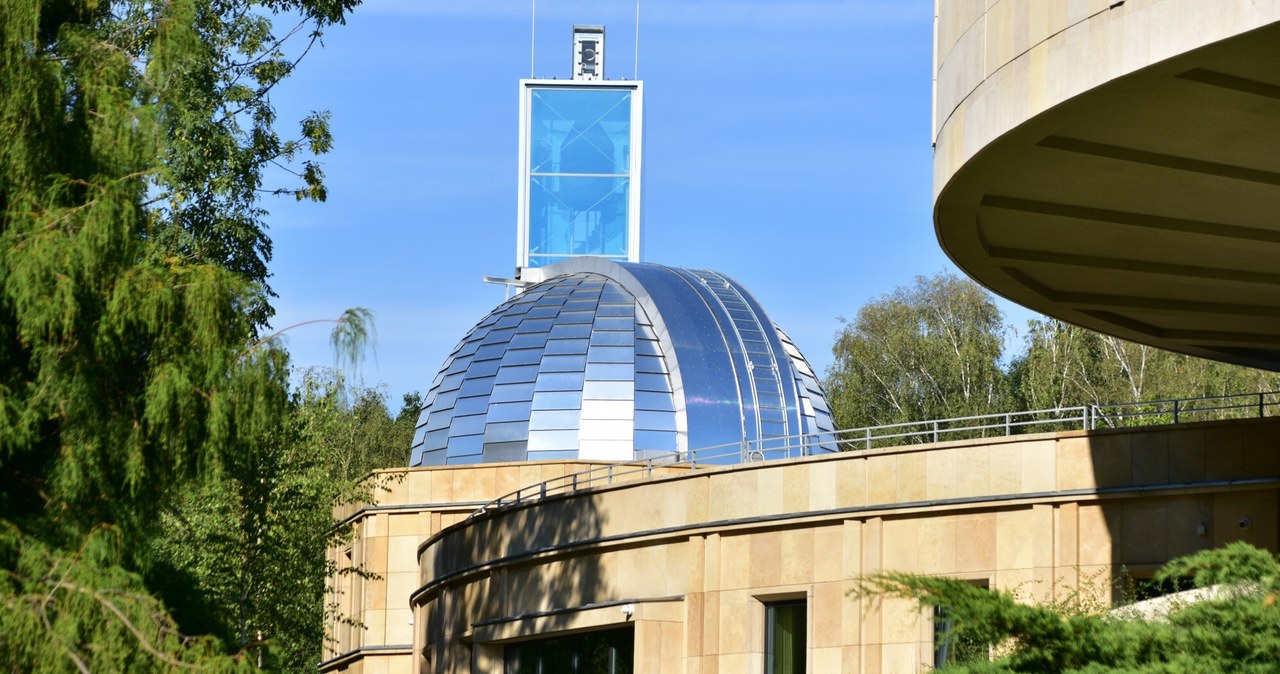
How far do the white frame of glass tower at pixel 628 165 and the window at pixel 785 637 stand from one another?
37.9 m

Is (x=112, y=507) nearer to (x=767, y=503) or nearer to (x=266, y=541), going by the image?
(x=767, y=503)

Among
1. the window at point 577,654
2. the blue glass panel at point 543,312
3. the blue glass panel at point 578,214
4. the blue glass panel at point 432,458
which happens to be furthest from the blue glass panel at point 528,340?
the blue glass panel at point 578,214

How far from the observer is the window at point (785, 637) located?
890 inches

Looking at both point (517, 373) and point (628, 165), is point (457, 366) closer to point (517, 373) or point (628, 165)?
point (517, 373)

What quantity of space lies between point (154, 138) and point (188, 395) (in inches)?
88.8

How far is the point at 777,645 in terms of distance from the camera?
22.8 m

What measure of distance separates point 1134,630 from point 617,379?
25849 mm

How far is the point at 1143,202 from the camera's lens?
17000 mm

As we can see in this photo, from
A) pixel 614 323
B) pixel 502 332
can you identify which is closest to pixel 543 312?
pixel 502 332

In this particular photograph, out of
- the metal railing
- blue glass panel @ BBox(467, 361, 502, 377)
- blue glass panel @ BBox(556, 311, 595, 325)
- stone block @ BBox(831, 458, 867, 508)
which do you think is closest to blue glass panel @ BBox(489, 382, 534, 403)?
blue glass panel @ BBox(467, 361, 502, 377)

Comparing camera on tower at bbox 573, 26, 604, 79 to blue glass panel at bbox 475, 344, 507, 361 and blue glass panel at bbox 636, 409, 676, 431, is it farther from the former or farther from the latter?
blue glass panel at bbox 636, 409, 676, 431

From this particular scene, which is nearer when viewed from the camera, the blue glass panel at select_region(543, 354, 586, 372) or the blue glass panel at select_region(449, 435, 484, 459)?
the blue glass panel at select_region(449, 435, 484, 459)

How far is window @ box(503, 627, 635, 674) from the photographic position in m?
24.4

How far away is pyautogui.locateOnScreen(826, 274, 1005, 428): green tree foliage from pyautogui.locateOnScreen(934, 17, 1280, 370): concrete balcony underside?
2877 cm
